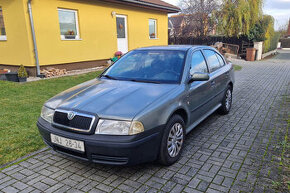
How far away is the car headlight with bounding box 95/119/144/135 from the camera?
268 centimetres

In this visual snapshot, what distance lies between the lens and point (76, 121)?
284 cm

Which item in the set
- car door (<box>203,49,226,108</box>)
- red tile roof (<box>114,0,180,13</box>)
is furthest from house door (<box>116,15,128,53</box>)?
car door (<box>203,49,226,108</box>)

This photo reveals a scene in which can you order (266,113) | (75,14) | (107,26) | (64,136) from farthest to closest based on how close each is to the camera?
(107,26), (75,14), (266,113), (64,136)

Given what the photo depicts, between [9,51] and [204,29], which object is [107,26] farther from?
[204,29]

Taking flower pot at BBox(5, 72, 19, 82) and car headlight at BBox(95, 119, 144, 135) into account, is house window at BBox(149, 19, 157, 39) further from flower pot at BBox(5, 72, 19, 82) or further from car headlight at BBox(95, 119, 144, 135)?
car headlight at BBox(95, 119, 144, 135)

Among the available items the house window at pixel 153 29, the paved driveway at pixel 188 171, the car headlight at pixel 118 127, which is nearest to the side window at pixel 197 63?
the paved driveway at pixel 188 171

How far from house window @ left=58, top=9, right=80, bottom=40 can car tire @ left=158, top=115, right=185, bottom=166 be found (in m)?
9.10

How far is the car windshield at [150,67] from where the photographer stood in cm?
375

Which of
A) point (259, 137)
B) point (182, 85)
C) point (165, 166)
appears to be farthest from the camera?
point (259, 137)

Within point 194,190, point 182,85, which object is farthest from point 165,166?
point 182,85

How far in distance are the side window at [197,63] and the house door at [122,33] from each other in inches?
397

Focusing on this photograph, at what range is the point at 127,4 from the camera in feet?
44.2

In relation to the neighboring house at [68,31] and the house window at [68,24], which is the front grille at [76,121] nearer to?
the neighboring house at [68,31]

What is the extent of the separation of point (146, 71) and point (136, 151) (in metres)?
1.63
